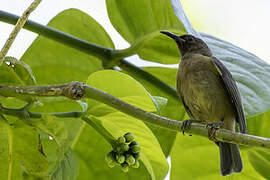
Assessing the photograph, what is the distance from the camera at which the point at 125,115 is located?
132cm

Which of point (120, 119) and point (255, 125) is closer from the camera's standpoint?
point (120, 119)

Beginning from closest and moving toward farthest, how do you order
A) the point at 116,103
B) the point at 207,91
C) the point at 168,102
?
the point at 116,103, the point at 168,102, the point at 207,91

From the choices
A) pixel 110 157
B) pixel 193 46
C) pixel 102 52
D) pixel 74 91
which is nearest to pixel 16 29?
pixel 74 91

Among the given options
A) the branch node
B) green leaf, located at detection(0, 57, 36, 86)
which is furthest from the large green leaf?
the branch node

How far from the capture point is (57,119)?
1193 millimetres

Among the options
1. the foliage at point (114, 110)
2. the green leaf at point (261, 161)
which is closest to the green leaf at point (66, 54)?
the foliage at point (114, 110)

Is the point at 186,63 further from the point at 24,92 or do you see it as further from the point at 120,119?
the point at 24,92

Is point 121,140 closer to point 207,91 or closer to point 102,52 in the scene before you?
point 102,52

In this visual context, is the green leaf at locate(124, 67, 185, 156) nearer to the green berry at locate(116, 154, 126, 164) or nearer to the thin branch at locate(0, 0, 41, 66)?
the green berry at locate(116, 154, 126, 164)

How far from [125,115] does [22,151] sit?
0.32 metres

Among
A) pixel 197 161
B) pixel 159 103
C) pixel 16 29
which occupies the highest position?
pixel 16 29

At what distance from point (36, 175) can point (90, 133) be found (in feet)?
1.46

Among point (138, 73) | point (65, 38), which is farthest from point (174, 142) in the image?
point (65, 38)

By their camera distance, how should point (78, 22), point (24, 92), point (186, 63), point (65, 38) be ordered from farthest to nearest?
point (186, 63)
point (78, 22)
point (65, 38)
point (24, 92)
